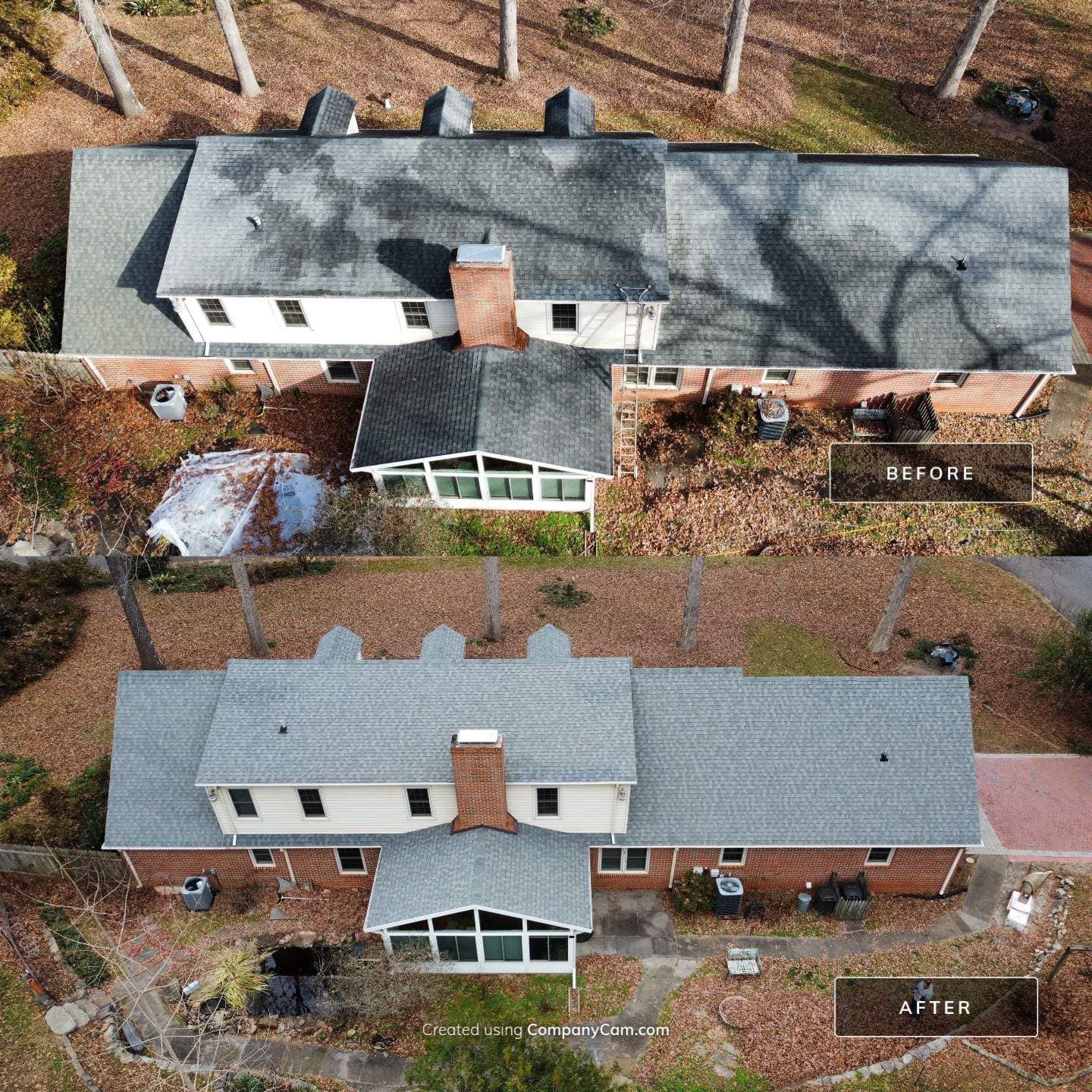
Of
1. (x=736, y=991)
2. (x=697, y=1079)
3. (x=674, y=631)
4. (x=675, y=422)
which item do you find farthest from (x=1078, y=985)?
(x=675, y=422)

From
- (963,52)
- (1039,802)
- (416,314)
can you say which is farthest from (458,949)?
(963,52)

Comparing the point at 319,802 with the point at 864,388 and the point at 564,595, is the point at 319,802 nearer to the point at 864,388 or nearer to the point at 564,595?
the point at 564,595

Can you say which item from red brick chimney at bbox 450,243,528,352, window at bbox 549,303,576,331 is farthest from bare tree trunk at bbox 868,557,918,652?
red brick chimney at bbox 450,243,528,352

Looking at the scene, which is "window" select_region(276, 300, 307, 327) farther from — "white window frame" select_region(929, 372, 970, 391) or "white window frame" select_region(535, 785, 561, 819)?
"white window frame" select_region(929, 372, 970, 391)

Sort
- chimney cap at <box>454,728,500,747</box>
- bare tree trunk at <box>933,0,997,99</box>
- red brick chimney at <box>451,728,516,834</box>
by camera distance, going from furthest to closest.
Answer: bare tree trunk at <box>933,0,997,99</box> → red brick chimney at <box>451,728,516,834</box> → chimney cap at <box>454,728,500,747</box>

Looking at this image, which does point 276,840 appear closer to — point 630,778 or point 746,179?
point 630,778

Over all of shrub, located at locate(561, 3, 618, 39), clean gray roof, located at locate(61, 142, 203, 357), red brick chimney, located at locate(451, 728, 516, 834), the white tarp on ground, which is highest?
shrub, located at locate(561, 3, 618, 39)

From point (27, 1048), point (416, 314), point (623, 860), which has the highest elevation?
point (416, 314)

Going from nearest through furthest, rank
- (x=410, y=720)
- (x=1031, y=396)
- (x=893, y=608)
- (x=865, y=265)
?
(x=410, y=720)
(x=865, y=265)
(x=893, y=608)
(x=1031, y=396)
